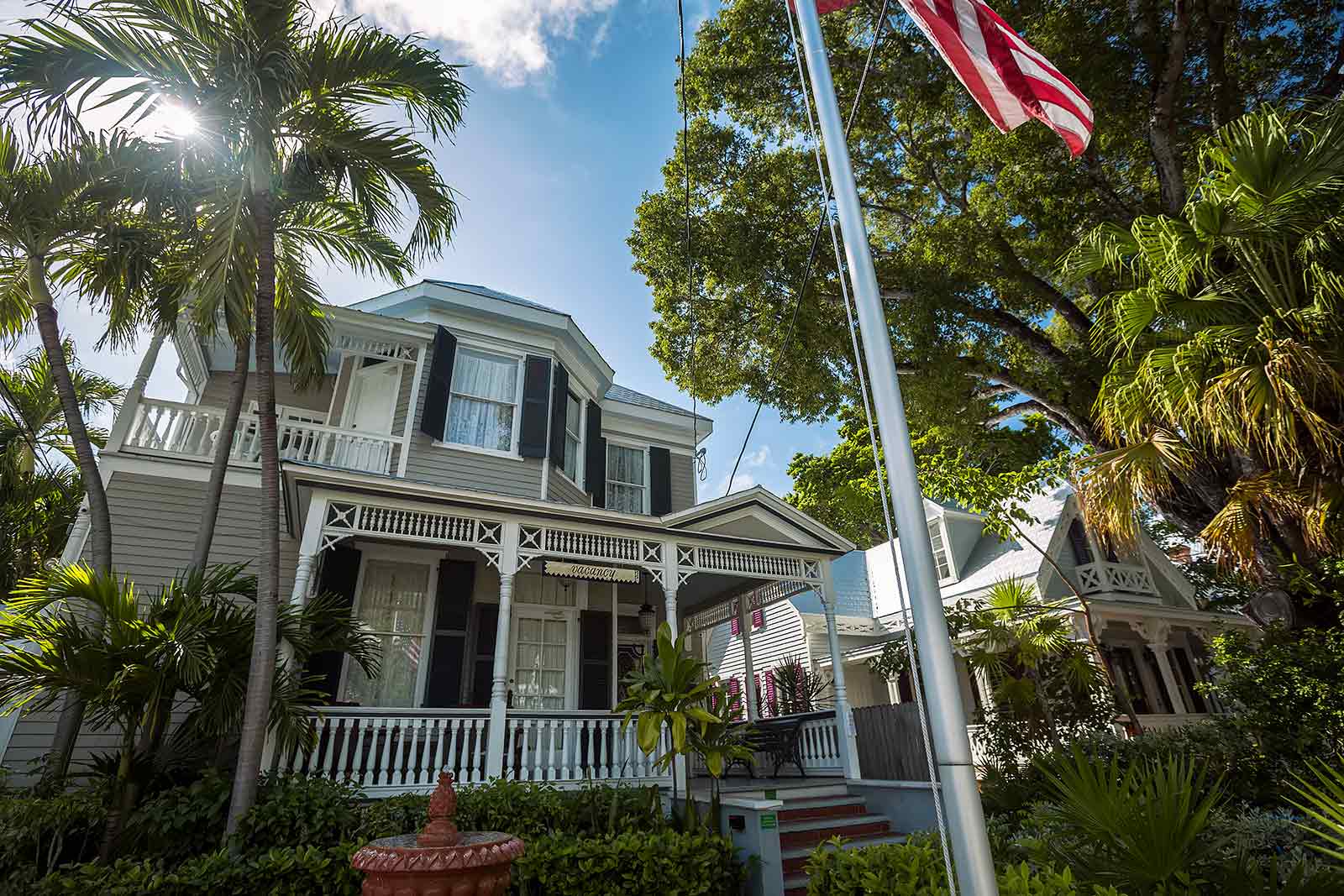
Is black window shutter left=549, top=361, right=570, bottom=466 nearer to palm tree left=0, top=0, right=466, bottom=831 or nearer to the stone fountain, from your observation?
palm tree left=0, top=0, right=466, bottom=831

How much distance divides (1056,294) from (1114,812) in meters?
9.88

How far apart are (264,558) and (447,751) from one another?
375 centimetres

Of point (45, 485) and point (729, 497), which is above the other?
point (45, 485)

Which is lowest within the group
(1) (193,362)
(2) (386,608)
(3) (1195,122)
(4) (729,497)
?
(2) (386,608)

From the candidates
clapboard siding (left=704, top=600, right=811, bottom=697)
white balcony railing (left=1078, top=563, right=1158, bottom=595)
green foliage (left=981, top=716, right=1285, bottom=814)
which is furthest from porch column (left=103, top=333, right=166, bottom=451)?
white balcony railing (left=1078, top=563, right=1158, bottom=595)

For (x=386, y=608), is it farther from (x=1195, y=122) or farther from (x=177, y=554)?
(x=1195, y=122)

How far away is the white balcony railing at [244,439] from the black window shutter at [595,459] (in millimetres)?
3767

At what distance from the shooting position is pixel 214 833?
6078 mm

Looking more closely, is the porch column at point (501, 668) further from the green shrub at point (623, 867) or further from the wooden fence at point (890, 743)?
the wooden fence at point (890, 743)

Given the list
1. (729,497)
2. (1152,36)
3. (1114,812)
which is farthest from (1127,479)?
(1152,36)

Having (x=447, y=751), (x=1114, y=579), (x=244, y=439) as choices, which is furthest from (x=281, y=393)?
(x=1114, y=579)

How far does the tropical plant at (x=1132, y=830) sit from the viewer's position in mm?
3729

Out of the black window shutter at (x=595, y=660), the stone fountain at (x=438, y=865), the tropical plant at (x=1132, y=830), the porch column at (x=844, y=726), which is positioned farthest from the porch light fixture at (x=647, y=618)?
the tropical plant at (x=1132, y=830)

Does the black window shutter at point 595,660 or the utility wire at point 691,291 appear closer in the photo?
the black window shutter at point 595,660
